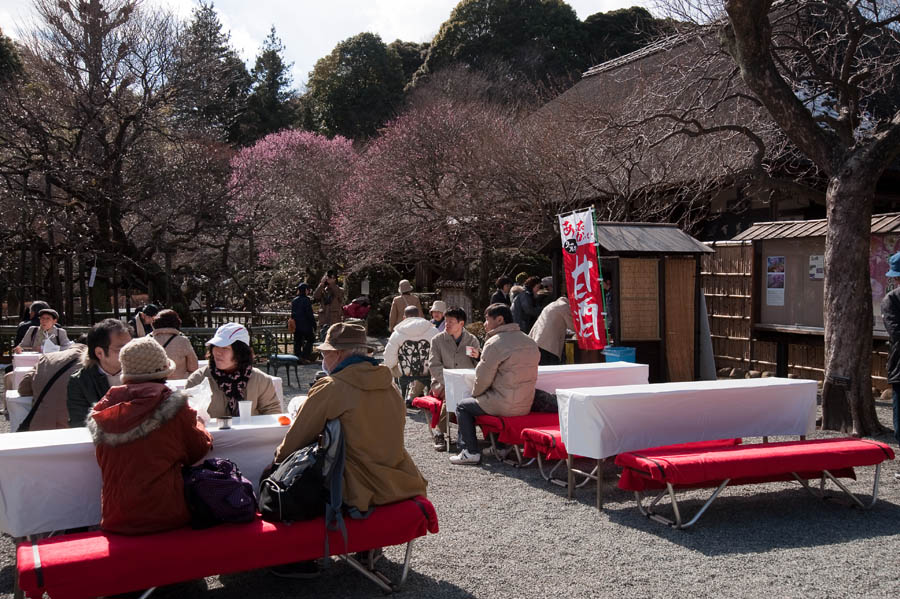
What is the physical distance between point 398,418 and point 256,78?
128 ft

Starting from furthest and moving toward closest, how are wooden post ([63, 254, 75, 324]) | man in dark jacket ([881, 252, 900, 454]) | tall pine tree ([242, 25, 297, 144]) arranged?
tall pine tree ([242, 25, 297, 144]) → wooden post ([63, 254, 75, 324]) → man in dark jacket ([881, 252, 900, 454])

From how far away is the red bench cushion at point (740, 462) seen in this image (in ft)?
15.9

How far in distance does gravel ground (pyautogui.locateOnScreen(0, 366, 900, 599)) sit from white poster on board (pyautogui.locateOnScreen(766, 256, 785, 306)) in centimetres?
531

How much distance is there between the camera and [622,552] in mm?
4680

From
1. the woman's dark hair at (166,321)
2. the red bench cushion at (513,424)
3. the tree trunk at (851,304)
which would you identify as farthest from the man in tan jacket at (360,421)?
the tree trunk at (851,304)

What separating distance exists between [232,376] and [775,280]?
881 centimetres

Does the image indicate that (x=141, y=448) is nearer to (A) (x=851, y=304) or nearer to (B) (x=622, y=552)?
(B) (x=622, y=552)

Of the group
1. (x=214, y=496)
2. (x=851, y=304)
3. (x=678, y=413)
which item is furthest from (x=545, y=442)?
(x=851, y=304)

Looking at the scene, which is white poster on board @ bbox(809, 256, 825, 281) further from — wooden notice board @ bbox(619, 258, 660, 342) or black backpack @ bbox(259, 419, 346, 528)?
black backpack @ bbox(259, 419, 346, 528)

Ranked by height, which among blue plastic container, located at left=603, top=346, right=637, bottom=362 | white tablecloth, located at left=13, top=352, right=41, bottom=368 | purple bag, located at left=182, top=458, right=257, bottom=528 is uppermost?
white tablecloth, located at left=13, top=352, right=41, bottom=368

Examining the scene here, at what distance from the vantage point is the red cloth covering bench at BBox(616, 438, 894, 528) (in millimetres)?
4863

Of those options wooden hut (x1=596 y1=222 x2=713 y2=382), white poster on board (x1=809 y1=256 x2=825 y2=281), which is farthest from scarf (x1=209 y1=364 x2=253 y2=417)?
white poster on board (x1=809 y1=256 x2=825 y2=281)

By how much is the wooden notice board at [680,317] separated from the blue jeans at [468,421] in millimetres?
5184

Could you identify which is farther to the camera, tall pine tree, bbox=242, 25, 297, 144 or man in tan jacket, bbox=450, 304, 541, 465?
tall pine tree, bbox=242, 25, 297, 144
